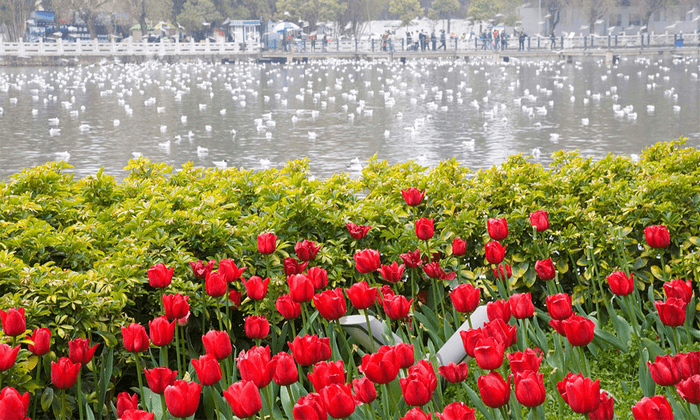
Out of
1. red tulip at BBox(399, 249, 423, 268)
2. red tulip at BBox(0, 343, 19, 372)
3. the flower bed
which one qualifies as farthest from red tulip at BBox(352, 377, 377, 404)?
red tulip at BBox(399, 249, 423, 268)

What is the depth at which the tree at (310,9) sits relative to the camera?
193 feet

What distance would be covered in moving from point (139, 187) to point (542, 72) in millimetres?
30579

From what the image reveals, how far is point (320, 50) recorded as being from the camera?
51.9 meters

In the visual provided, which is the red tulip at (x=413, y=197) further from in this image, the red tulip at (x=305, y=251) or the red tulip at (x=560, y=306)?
the red tulip at (x=560, y=306)

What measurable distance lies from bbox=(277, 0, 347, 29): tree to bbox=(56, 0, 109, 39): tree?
13.3 metres

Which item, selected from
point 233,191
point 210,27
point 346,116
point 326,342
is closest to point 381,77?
point 346,116

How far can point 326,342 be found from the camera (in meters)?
2.06

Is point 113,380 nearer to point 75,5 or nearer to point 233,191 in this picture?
point 233,191

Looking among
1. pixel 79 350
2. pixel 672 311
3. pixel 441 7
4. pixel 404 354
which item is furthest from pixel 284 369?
pixel 441 7

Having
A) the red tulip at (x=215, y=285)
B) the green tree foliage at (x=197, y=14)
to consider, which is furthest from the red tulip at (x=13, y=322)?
the green tree foliage at (x=197, y=14)

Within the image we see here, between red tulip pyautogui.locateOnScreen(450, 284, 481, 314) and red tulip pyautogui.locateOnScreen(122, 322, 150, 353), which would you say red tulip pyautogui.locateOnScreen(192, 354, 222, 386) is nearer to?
red tulip pyautogui.locateOnScreen(122, 322, 150, 353)

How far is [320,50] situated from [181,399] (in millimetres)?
51437

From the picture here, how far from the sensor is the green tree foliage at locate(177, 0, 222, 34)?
57812 mm

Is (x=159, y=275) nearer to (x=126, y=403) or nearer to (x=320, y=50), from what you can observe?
(x=126, y=403)
